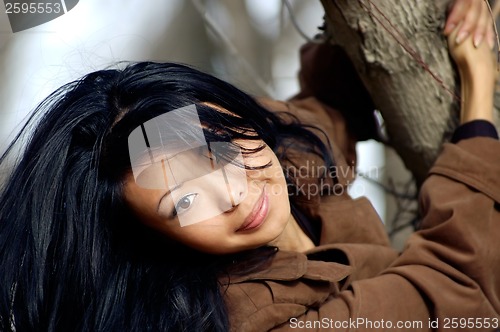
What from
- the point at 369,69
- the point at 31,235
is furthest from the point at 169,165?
the point at 369,69

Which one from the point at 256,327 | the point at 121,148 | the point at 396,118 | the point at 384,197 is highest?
the point at 121,148

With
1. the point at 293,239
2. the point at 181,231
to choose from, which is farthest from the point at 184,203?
the point at 293,239

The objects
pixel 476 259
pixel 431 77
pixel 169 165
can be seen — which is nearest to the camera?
pixel 169 165

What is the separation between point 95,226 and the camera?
80 cm

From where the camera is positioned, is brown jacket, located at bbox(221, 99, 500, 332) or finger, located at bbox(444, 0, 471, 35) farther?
finger, located at bbox(444, 0, 471, 35)

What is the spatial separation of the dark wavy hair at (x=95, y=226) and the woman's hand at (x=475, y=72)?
1.04ft

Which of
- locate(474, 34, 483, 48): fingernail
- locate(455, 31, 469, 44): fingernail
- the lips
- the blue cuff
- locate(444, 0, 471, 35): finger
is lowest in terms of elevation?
the blue cuff

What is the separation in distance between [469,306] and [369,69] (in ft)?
1.12

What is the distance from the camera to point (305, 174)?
39.2 inches

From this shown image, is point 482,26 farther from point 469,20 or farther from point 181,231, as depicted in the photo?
point 181,231

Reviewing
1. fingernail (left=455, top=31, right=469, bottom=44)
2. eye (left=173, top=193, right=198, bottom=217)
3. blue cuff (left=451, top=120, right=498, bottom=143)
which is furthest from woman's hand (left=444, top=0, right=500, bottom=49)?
eye (left=173, top=193, right=198, bottom=217)

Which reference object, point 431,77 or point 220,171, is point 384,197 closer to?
point 431,77

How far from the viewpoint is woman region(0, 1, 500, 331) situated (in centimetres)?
78

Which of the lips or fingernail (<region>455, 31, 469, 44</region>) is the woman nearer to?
the lips
